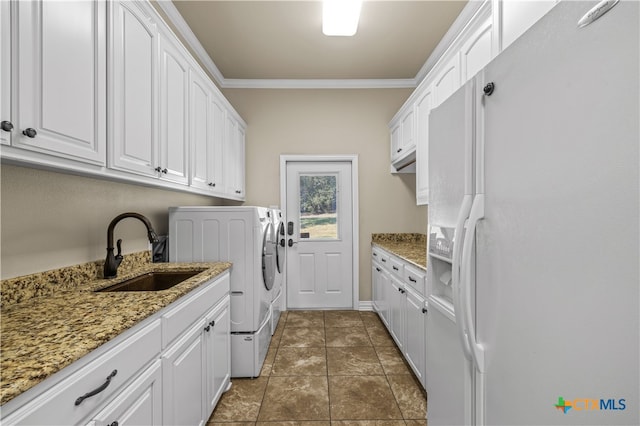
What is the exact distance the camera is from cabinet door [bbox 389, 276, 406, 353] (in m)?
2.41

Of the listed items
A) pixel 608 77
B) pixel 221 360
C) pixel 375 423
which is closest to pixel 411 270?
pixel 375 423

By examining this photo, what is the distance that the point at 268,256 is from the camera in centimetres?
244

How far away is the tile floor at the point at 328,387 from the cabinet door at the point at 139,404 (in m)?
0.81

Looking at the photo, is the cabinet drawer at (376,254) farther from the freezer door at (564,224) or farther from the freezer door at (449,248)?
the freezer door at (564,224)

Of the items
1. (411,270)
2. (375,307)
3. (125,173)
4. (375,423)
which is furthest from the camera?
(375,307)

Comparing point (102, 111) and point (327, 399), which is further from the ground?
point (102, 111)

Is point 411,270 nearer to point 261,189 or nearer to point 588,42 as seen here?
point 588,42

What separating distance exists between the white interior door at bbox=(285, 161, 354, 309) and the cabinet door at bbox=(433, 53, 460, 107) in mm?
1578

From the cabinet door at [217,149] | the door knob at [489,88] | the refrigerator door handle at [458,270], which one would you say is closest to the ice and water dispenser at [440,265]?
the refrigerator door handle at [458,270]

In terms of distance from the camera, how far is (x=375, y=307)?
356 centimetres

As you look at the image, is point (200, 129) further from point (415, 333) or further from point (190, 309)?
point (415, 333)

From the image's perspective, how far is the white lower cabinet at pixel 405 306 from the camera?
1956 mm

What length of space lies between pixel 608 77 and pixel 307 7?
2.38 meters

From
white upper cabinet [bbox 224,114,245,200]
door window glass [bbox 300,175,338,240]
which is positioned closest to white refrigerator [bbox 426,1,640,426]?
white upper cabinet [bbox 224,114,245,200]
